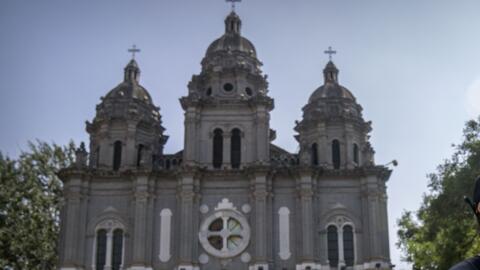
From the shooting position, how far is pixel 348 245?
32281mm

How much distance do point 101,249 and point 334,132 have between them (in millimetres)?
12263

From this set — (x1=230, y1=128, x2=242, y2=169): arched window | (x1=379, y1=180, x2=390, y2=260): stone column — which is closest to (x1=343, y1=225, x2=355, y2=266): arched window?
(x1=379, y1=180, x2=390, y2=260): stone column

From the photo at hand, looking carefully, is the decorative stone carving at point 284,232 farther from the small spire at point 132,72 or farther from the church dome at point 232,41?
the small spire at point 132,72

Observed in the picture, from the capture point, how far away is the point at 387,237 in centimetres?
3231

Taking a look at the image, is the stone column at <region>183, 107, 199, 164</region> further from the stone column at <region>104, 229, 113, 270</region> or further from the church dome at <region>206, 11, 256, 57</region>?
the stone column at <region>104, 229, 113, 270</region>

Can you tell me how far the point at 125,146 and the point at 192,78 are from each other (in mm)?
4834

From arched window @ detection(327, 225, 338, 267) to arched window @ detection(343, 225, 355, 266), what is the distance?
396 millimetres

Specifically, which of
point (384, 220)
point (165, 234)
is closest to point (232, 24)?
point (165, 234)

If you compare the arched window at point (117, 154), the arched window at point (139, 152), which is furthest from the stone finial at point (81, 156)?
the arched window at point (139, 152)

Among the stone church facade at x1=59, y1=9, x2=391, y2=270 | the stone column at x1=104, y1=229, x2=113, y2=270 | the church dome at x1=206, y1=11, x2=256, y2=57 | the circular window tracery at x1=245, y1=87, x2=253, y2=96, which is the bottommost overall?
the stone column at x1=104, y1=229, x2=113, y2=270

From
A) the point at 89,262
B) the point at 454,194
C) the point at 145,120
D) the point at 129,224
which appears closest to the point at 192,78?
the point at 145,120

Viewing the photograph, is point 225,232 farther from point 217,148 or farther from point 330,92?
point 330,92

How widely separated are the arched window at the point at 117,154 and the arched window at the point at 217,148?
462cm

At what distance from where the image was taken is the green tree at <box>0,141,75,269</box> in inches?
1441
